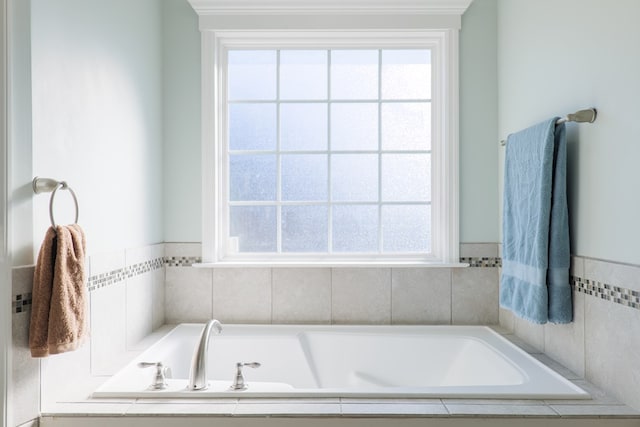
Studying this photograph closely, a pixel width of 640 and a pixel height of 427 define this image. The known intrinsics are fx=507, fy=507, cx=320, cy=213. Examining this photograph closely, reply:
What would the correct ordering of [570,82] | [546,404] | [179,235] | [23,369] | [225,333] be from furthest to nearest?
[179,235]
[225,333]
[570,82]
[546,404]
[23,369]

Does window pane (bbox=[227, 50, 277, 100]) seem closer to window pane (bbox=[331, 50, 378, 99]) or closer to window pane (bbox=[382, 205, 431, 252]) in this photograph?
window pane (bbox=[331, 50, 378, 99])

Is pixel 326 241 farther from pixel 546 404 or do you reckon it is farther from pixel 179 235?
pixel 546 404

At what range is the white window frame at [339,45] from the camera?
2631 mm

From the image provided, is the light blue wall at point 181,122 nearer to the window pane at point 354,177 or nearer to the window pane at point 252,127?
the window pane at point 252,127

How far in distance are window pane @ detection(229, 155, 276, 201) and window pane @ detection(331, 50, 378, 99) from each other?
0.53 meters

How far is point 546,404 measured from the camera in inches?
65.0

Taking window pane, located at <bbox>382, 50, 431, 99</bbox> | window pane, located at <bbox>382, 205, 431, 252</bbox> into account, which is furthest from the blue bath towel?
window pane, located at <bbox>382, 50, 431, 99</bbox>

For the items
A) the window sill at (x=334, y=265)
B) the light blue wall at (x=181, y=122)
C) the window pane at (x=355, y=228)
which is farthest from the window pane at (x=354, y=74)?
the window sill at (x=334, y=265)

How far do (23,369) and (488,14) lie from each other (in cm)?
262

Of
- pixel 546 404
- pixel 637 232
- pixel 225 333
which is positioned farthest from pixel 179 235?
pixel 637 232

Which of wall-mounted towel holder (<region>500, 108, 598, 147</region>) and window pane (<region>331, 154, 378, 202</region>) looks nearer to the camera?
wall-mounted towel holder (<region>500, 108, 598, 147</region>)

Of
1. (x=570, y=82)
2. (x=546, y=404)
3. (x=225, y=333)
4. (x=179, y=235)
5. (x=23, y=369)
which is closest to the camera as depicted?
(x=23, y=369)

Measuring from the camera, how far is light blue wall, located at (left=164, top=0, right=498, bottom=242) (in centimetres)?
269

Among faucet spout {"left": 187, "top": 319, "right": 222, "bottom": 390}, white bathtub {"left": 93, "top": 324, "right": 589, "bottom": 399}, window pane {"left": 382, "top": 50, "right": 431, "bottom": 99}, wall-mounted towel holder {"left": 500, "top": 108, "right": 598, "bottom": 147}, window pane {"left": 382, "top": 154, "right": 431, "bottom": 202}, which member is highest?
window pane {"left": 382, "top": 50, "right": 431, "bottom": 99}
